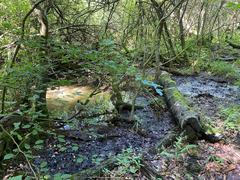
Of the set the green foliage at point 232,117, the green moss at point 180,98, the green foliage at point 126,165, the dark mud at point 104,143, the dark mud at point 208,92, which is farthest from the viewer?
the dark mud at point 208,92

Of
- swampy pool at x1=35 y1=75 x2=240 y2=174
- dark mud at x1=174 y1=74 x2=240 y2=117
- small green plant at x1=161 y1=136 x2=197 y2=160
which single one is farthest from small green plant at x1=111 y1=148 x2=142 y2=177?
dark mud at x1=174 y1=74 x2=240 y2=117

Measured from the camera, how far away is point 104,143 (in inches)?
162

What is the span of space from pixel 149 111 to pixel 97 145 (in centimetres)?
167

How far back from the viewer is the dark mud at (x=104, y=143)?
3571mm

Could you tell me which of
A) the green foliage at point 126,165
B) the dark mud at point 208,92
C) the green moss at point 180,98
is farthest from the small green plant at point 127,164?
the dark mud at point 208,92

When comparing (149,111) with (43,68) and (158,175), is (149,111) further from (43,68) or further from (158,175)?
(43,68)

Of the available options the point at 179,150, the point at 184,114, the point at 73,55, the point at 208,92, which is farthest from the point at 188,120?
the point at 208,92

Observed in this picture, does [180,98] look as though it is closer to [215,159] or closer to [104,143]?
[215,159]

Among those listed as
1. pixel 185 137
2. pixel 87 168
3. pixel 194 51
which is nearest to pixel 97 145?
pixel 87 168

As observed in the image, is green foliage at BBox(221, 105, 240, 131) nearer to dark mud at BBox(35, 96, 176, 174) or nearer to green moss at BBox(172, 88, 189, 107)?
green moss at BBox(172, 88, 189, 107)

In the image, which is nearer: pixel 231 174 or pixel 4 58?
pixel 231 174

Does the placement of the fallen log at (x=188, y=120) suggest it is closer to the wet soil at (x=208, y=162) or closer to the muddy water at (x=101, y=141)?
the wet soil at (x=208, y=162)

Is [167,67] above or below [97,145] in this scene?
above

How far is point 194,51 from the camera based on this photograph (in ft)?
31.4
